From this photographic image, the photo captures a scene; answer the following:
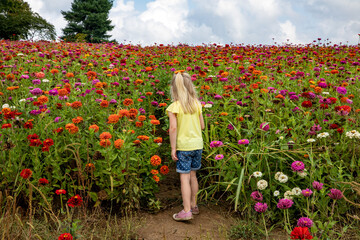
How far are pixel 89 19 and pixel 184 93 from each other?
107ft

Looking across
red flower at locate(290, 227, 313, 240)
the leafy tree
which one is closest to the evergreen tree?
Result: the leafy tree

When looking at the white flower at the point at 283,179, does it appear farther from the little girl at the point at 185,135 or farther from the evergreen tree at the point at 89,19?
the evergreen tree at the point at 89,19

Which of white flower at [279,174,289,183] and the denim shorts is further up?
the denim shorts

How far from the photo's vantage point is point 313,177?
9.62 feet

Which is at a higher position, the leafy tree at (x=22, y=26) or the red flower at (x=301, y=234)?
the leafy tree at (x=22, y=26)

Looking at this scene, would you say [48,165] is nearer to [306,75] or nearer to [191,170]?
[191,170]

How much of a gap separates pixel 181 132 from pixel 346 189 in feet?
6.24

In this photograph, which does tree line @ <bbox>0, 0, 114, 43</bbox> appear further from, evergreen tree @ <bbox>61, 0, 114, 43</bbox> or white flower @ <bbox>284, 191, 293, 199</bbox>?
white flower @ <bbox>284, 191, 293, 199</bbox>

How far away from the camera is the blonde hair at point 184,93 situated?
3.28m

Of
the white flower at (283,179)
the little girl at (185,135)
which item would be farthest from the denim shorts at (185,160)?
the white flower at (283,179)

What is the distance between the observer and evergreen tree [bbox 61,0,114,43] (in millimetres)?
32219

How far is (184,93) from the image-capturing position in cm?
328

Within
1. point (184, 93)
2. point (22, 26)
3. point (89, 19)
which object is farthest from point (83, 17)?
point (184, 93)

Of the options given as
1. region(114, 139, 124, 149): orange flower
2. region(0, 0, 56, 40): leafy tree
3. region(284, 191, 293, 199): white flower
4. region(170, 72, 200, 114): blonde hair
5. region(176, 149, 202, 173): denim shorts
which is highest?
region(0, 0, 56, 40): leafy tree
